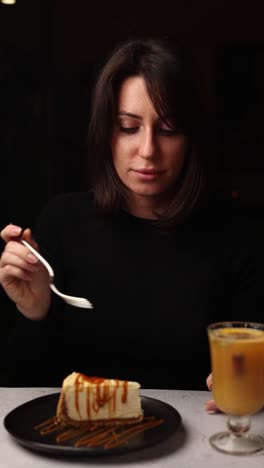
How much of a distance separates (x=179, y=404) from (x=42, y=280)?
460 millimetres

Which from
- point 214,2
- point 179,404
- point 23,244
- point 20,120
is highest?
point 214,2

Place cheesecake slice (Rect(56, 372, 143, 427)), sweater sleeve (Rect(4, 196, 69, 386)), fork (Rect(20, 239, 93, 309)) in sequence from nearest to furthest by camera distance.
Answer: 1. cheesecake slice (Rect(56, 372, 143, 427))
2. fork (Rect(20, 239, 93, 309))
3. sweater sleeve (Rect(4, 196, 69, 386))

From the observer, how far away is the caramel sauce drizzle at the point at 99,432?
44.3 inches

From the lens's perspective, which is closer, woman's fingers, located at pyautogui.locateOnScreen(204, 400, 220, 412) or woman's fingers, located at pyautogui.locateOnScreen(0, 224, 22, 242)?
woman's fingers, located at pyautogui.locateOnScreen(204, 400, 220, 412)

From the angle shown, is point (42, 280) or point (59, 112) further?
point (59, 112)

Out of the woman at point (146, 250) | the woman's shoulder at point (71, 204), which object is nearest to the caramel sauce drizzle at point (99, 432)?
the woman at point (146, 250)

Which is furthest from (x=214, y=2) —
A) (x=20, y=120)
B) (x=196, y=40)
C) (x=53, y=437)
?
(x=53, y=437)

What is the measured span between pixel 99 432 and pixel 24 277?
421mm

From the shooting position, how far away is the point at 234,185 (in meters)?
2.57

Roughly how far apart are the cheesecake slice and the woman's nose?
629 mm

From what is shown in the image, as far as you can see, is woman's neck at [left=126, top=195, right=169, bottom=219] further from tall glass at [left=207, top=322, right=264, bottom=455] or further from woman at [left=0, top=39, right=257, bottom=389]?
Result: tall glass at [left=207, top=322, right=264, bottom=455]

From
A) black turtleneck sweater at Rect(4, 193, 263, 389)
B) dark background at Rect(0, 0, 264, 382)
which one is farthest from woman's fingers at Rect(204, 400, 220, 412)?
dark background at Rect(0, 0, 264, 382)

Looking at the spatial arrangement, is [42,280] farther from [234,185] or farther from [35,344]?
[234,185]

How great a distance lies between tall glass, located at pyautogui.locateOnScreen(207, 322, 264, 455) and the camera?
3.65ft
